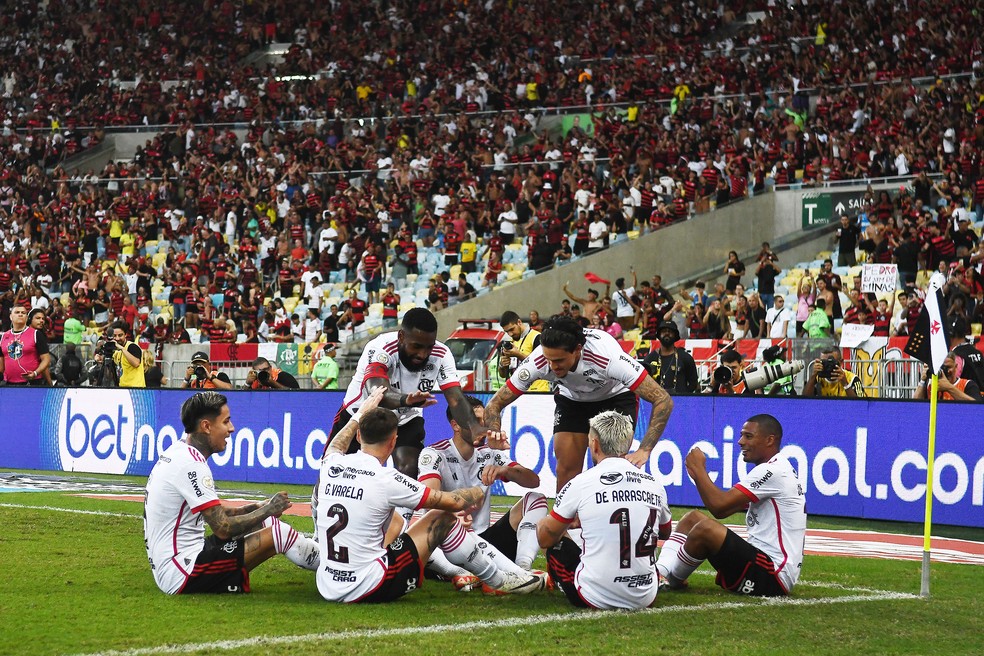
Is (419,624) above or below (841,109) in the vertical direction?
below

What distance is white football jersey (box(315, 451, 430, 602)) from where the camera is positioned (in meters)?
7.97

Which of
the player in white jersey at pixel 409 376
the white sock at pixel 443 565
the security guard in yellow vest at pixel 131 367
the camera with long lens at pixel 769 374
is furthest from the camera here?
the security guard in yellow vest at pixel 131 367

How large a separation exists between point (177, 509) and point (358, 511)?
4.20ft

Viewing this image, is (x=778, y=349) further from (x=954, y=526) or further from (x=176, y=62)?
(x=176, y=62)

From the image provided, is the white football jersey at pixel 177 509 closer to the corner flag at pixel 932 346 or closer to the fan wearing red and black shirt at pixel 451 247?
the corner flag at pixel 932 346

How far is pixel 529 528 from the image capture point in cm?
948

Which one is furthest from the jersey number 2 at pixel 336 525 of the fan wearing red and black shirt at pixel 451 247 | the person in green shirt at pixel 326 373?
the fan wearing red and black shirt at pixel 451 247

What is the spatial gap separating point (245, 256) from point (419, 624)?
90.8 ft

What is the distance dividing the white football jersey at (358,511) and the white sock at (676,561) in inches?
77.8

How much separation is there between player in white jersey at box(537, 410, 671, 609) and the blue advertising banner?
646 centimetres

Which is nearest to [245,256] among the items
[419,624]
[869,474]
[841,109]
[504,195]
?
[504,195]

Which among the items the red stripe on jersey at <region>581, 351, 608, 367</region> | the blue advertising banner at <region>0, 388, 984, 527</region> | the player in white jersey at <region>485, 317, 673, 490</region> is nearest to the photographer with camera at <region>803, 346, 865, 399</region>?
the blue advertising banner at <region>0, 388, 984, 527</region>

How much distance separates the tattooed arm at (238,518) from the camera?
331 inches

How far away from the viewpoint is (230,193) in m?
38.8
